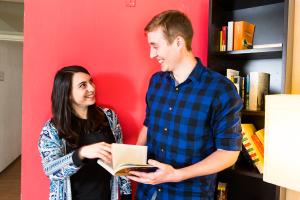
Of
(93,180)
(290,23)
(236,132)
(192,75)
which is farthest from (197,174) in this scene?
(290,23)

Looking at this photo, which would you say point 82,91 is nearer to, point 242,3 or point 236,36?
point 236,36

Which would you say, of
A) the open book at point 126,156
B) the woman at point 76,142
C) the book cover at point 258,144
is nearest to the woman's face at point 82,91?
the woman at point 76,142

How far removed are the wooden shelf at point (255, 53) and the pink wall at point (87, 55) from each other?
45 centimetres

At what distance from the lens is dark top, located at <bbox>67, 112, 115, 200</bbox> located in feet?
4.83

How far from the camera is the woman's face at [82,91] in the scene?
1.49m

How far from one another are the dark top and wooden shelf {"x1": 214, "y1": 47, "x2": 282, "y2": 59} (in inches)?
35.7

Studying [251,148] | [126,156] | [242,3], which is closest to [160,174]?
[126,156]

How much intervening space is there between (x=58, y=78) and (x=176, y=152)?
2.39 ft

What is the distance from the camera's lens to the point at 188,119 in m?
1.30

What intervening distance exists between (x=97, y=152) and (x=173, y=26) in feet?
2.25

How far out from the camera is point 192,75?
4.36 ft

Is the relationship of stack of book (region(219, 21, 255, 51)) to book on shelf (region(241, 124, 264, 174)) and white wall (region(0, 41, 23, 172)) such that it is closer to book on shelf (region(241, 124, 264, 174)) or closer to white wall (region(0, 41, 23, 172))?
book on shelf (region(241, 124, 264, 174))

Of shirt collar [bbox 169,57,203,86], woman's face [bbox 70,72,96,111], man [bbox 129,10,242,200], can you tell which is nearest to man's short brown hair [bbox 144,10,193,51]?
man [bbox 129,10,242,200]

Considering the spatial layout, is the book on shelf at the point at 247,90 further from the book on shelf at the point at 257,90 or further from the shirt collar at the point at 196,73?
the shirt collar at the point at 196,73
